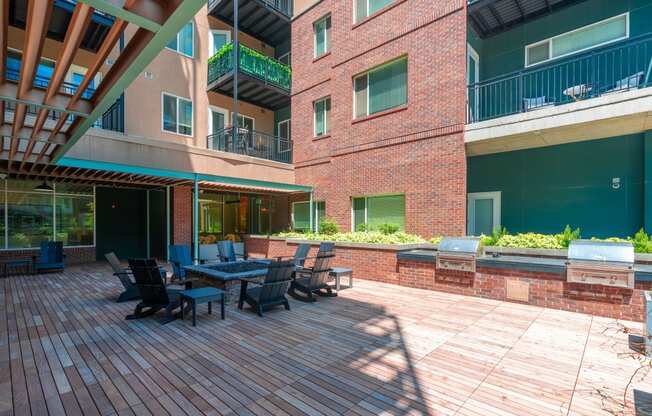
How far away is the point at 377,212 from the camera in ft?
37.9

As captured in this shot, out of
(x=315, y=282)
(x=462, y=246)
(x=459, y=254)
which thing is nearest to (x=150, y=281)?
(x=315, y=282)

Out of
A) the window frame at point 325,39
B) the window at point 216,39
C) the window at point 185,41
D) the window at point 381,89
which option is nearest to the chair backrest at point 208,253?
the window at point 381,89

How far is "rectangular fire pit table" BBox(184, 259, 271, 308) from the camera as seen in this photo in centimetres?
669

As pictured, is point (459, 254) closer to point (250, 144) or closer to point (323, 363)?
point (323, 363)

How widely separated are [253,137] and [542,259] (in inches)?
504

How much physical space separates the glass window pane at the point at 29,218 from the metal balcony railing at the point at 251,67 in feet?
26.2

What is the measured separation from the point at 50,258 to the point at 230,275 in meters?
7.76

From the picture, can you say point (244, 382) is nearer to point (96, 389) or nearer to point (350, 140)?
point (96, 389)

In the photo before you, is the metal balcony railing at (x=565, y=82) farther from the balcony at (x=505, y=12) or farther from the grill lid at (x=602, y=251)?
the grill lid at (x=602, y=251)

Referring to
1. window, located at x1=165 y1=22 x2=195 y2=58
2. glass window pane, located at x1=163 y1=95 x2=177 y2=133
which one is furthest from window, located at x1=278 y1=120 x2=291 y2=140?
glass window pane, located at x1=163 y1=95 x2=177 y2=133

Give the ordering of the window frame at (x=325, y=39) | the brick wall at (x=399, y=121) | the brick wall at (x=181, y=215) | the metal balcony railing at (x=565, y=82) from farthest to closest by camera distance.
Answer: the window frame at (x=325, y=39), the brick wall at (x=181, y=215), the brick wall at (x=399, y=121), the metal balcony railing at (x=565, y=82)

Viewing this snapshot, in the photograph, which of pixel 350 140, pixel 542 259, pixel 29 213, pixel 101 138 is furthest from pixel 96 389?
pixel 29 213

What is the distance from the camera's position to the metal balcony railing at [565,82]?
8.51m

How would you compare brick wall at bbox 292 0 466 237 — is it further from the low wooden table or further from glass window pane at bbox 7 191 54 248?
glass window pane at bbox 7 191 54 248
